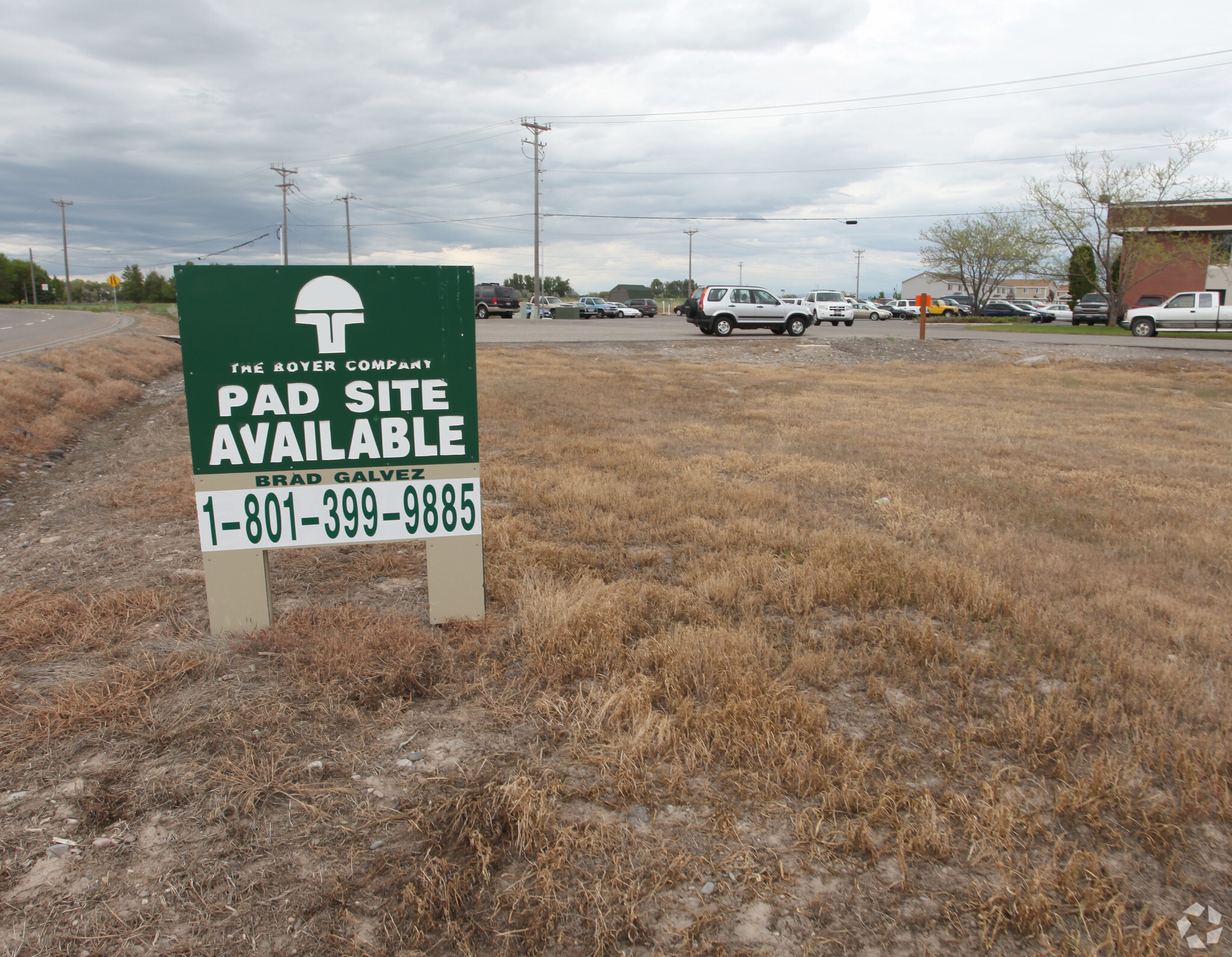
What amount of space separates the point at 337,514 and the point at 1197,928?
3444mm

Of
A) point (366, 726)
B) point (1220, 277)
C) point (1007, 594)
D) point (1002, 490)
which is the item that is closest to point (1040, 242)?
point (1220, 277)

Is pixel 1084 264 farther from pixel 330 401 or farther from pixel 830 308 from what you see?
pixel 330 401

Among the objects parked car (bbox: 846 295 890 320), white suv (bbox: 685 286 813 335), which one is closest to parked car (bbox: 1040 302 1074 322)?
parked car (bbox: 846 295 890 320)

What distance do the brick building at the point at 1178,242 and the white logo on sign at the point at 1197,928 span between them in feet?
135

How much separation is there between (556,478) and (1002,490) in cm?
378

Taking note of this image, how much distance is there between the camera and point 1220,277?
180ft

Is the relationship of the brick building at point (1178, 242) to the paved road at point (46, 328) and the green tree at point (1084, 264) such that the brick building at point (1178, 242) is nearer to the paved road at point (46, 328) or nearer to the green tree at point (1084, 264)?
the green tree at point (1084, 264)

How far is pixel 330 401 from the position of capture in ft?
11.8

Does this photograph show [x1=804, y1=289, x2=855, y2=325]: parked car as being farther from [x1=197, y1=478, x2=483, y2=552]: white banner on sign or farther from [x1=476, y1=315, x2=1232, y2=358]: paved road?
[x1=197, y1=478, x2=483, y2=552]: white banner on sign

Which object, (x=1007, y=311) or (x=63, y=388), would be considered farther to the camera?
(x=1007, y=311)

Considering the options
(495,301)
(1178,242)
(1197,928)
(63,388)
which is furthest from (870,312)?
(1197,928)

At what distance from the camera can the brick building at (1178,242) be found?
38781mm

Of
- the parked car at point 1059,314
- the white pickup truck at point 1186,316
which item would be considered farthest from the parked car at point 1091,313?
the white pickup truck at point 1186,316

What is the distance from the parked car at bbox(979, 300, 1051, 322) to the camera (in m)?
55.8
